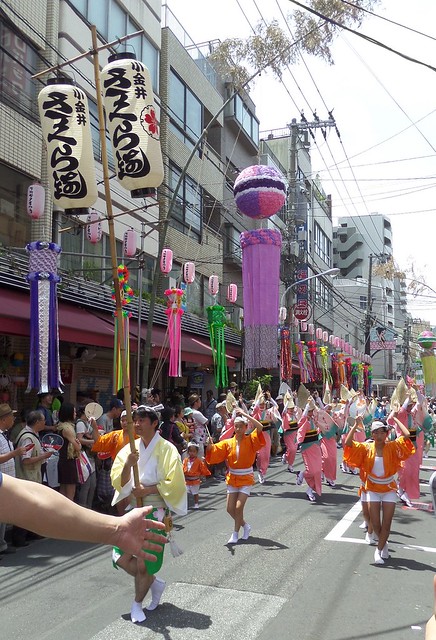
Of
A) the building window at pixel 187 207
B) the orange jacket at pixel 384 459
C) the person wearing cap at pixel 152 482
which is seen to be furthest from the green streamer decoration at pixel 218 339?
the person wearing cap at pixel 152 482

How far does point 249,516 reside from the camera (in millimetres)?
8648

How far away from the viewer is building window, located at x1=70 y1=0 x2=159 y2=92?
47.6 feet

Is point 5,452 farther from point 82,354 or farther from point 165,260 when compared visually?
point 165,260

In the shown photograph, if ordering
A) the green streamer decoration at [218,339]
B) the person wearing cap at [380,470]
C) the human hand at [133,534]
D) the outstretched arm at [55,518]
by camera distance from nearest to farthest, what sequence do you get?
the outstretched arm at [55,518]
the human hand at [133,534]
the person wearing cap at [380,470]
the green streamer decoration at [218,339]

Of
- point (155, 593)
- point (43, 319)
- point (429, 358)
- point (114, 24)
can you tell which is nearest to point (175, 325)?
point (43, 319)

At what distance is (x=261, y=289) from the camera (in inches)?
546

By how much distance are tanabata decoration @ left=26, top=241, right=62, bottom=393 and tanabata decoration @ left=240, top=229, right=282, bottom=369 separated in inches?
222

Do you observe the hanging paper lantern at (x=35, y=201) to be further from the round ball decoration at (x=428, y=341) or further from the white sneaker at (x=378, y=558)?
the round ball decoration at (x=428, y=341)

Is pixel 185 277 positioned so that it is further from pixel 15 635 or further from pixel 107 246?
pixel 15 635

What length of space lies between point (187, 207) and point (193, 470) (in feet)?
42.5

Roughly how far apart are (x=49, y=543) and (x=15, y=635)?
113 inches

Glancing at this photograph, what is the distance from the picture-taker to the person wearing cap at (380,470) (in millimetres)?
6242

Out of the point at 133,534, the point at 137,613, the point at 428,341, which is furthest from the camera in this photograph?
the point at 428,341

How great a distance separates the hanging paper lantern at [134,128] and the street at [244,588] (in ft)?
16.8
